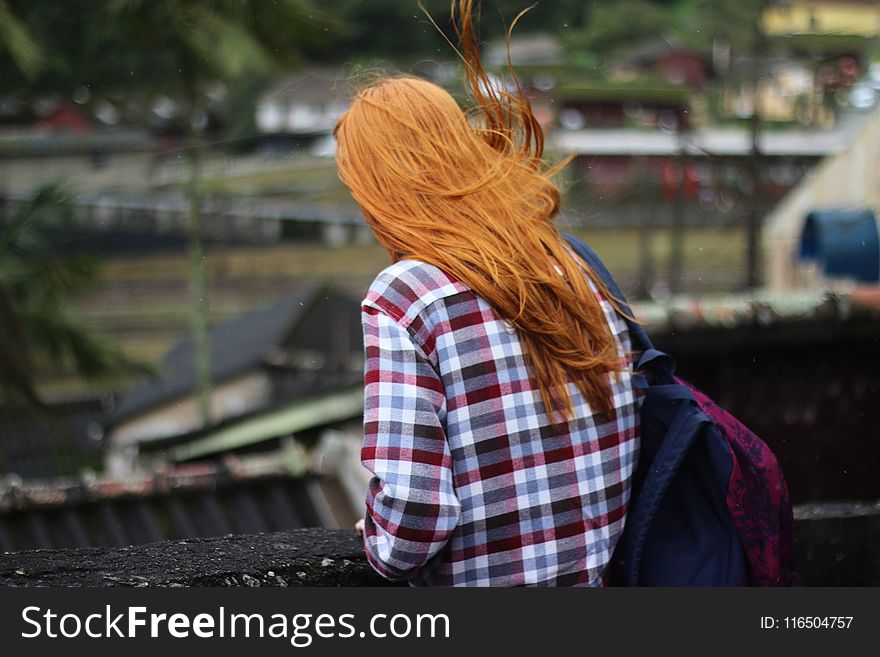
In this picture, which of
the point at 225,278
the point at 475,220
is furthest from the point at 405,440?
the point at 225,278

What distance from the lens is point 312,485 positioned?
4770 mm

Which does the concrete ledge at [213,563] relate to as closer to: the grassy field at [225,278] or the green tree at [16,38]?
the green tree at [16,38]

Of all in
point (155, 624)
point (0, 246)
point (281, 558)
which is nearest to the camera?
point (155, 624)

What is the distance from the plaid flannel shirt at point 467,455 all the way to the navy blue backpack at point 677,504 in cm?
5

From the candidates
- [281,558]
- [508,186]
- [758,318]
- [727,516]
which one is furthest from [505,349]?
[758,318]

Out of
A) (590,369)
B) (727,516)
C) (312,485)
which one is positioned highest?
(590,369)

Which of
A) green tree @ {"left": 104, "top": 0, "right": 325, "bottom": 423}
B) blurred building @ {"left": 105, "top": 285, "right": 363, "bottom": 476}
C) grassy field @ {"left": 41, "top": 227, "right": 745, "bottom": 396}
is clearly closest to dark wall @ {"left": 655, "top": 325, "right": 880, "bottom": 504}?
green tree @ {"left": 104, "top": 0, "right": 325, "bottom": 423}

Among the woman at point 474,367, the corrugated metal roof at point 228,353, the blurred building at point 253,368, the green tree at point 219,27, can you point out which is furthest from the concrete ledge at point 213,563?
the corrugated metal roof at point 228,353

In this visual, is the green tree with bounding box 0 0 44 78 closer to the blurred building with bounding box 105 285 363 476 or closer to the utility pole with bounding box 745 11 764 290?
the utility pole with bounding box 745 11 764 290

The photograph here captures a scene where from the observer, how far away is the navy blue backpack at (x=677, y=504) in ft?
4.38

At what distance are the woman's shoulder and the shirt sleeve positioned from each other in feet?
0.05

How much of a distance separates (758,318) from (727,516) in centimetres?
228

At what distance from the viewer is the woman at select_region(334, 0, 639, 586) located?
47.6 inches

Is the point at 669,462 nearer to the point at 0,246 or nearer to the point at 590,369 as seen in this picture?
the point at 590,369
